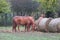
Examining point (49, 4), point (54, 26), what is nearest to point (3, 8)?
point (54, 26)

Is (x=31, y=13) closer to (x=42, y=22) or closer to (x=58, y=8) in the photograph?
(x=58, y=8)

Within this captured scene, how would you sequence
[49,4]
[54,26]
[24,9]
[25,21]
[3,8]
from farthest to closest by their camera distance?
[24,9] → [3,8] → [25,21] → [54,26] → [49,4]

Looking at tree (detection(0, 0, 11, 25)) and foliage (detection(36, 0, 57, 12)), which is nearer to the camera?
foliage (detection(36, 0, 57, 12))

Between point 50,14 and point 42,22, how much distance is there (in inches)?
527

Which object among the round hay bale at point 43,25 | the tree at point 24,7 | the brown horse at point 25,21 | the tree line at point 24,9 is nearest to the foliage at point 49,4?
the tree line at point 24,9

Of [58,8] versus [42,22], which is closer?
[42,22]

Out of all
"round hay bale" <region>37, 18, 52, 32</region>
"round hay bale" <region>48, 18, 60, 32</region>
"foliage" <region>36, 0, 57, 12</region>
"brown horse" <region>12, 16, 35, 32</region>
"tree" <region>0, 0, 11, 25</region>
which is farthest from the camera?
"tree" <region>0, 0, 11, 25</region>

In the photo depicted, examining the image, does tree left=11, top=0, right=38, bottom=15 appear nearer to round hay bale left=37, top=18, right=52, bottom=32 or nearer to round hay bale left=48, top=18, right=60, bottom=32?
round hay bale left=37, top=18, right=52, bottom=32

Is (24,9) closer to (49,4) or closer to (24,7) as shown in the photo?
(24,7)

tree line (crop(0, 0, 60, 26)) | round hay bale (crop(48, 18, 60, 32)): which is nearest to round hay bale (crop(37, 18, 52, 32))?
round hay bale (crop(48, 18, 60, 32))

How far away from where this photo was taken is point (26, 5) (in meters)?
39.4

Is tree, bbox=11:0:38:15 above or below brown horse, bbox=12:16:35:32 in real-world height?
below

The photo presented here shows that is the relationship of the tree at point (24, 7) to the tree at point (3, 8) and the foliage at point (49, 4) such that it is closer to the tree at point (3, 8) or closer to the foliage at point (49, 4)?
the foliage at point (49, 4)

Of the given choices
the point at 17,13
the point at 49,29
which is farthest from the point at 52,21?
the point at 17,13
